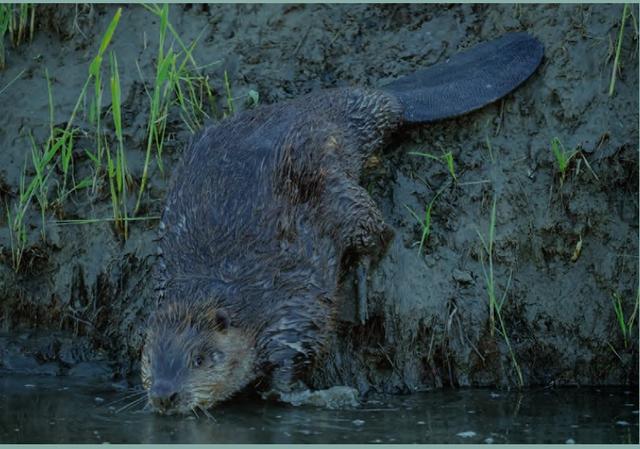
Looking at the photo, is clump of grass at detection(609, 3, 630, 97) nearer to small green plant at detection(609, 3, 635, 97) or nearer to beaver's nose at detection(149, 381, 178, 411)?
small green plant at detection(609, 3, 635, 97)

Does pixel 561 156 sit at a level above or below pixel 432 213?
above

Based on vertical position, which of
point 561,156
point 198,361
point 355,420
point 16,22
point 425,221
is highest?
point 16,22

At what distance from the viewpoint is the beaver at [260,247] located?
4887mm

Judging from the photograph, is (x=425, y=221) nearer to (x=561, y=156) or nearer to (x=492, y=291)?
(x=492, y=291)

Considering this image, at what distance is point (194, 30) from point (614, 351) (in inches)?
107

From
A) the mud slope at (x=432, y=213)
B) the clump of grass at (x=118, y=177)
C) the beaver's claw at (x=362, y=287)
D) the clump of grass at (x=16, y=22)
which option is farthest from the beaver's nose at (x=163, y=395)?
the clump of grass at (x=16, y=22)

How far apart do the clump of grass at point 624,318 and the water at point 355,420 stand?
270 millimetres

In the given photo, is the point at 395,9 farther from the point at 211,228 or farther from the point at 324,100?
the point at 211,228

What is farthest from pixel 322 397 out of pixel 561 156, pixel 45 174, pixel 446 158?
pixel 45 174

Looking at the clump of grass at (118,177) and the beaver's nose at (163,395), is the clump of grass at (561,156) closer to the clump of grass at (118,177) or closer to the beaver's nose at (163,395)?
the clump of grass at (118,177)

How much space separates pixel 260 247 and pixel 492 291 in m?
1.14

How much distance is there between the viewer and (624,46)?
6043 millimetres

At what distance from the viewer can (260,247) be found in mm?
5090

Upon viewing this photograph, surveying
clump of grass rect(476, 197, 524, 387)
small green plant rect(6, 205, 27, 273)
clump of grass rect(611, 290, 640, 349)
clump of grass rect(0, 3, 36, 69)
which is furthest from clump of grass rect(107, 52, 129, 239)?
clump of grass rect(611, 290, 640, 349)
